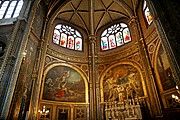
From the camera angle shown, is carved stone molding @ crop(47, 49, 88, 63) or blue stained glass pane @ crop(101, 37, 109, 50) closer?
carved stone molding @ crop(47, 49, 88, 63)

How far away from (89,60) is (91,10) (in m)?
6.53

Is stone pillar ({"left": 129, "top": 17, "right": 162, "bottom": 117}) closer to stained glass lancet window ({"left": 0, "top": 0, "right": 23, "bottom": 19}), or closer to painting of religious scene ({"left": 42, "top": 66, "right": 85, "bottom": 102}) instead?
painting of religious scene ({"left": 42, "top": 66, "right": 85, "bottom": 102})

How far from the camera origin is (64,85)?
14.4 metres

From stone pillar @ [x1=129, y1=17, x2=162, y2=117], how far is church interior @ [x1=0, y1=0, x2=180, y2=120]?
0.24 ft

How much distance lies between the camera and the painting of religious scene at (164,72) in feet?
33.2

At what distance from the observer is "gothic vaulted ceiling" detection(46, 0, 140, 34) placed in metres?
16.6

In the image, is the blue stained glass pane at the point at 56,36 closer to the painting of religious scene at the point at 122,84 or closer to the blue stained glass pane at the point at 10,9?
the blue stained glass pane at the point at 10,9

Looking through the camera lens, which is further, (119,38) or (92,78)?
(119,38)

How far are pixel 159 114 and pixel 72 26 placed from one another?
48.6 feet

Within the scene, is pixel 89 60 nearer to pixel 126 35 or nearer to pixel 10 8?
pixel 126 35

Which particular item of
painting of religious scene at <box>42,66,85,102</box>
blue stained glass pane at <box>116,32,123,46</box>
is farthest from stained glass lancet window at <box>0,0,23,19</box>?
blue stained glass pane at <box>116,32,123,46</box>

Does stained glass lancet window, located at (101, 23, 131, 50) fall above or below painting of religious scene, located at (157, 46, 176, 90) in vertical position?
above

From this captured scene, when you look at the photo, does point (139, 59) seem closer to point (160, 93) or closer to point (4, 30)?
point (160, 93)

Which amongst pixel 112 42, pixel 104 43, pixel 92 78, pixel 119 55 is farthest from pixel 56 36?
pixel 119 55
